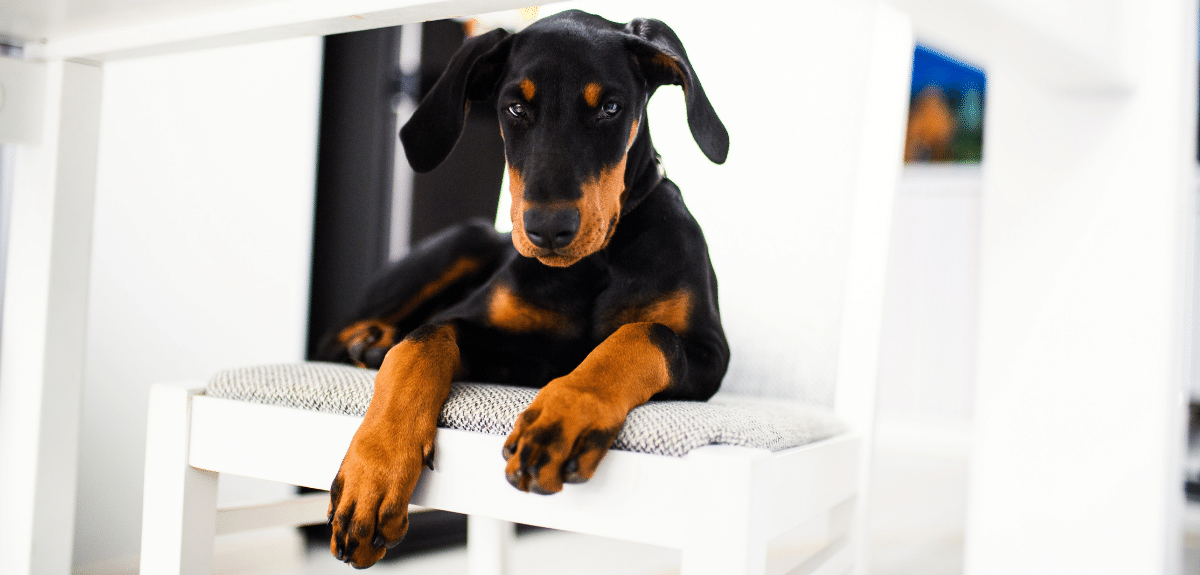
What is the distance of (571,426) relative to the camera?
656 mm

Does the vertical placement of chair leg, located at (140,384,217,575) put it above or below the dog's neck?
below

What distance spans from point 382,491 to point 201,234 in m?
1.31

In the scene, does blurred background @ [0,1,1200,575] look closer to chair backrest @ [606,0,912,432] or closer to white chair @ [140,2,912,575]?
chair backrest @ [606,0,912,432]

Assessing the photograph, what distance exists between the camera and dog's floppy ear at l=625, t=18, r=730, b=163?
0.88 metres

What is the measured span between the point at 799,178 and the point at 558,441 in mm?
658

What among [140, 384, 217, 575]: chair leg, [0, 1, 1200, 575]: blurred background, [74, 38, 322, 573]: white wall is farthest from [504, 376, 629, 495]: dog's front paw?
[74, 38, 322, 573]: white wall

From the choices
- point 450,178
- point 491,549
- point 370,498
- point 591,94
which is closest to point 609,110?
point 591,94

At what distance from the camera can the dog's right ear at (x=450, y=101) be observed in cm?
93

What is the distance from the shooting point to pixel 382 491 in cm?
70

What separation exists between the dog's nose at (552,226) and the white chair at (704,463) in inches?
7.1

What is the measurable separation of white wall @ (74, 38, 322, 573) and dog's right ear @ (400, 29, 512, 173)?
3.26ft

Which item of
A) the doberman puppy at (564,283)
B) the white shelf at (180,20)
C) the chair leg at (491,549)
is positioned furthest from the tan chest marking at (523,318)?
the chair leg at (491,549)

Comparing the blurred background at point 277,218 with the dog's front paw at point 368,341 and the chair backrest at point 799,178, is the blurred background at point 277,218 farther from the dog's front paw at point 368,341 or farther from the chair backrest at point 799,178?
the dog's front paw at point 368,341

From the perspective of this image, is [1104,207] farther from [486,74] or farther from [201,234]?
[201,234]
